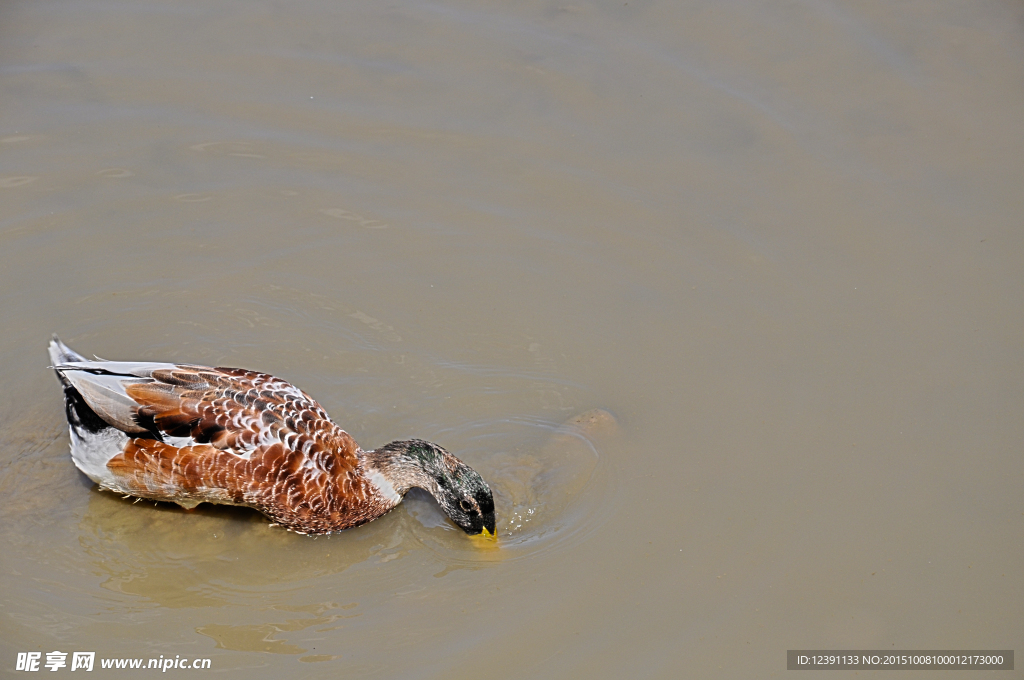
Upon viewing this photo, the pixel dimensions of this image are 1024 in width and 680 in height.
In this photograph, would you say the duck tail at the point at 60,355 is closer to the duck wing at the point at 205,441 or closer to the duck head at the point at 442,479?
the duck wing at the point at 205,441

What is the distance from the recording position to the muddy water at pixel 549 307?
461 cm

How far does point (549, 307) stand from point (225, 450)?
236 centimetres

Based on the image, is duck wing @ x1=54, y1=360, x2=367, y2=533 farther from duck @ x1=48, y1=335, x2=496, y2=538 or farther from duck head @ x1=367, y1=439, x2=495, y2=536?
duck head @ x1=367, y1=439, x2=495, y2=536

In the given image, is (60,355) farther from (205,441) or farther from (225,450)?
(225,450)

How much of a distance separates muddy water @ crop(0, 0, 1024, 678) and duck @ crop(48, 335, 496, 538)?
8.1 inches

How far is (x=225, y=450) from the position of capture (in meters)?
4.75

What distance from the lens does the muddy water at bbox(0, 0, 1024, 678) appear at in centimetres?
461

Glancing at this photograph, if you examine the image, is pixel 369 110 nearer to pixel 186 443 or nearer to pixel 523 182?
pixel 523 182

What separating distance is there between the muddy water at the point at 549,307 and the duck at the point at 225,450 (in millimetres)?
207

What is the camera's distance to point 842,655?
4496 millimetres

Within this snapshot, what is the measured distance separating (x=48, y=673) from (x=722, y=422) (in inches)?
147

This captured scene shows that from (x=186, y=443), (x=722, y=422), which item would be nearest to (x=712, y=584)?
(x=722, y=422)

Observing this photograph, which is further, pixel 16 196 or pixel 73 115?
pixel 73 115

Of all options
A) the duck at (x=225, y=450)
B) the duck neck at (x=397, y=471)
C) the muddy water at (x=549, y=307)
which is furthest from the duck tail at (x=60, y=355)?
the duck neck at (x=397, y=471)
